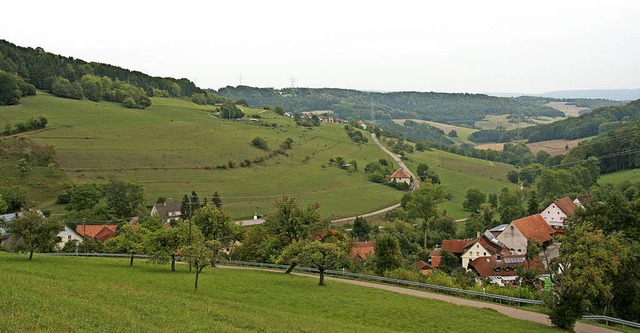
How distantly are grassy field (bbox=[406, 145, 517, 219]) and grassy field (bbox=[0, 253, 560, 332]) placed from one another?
78.2 meters

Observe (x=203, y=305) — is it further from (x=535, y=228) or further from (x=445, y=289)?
(x=535, y=228)

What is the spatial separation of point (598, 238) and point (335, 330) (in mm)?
18722

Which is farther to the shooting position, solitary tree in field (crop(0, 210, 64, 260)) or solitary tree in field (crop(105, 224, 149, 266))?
solitary tree in field (crop(105, 224, 149, 266))

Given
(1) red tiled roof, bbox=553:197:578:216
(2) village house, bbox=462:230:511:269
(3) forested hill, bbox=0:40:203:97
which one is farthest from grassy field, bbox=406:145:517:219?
(3) forested hill, bbox=0:40:203:97

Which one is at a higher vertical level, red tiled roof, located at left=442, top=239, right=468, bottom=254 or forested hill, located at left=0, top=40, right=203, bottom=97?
forested hill, located at left=0, top=40, right=203, bottom=97

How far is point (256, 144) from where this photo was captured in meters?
138

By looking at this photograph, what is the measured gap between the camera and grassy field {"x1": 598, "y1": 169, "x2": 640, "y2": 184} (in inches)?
4443

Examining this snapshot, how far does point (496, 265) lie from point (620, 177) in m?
72.1

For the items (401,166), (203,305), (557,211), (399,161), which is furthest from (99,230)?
(399,161)

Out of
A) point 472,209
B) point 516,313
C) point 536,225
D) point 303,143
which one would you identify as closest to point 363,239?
point 536,225

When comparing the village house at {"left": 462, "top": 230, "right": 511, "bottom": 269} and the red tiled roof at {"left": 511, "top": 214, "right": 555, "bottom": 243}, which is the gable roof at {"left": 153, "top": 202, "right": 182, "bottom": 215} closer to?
the village house at {"left": 462, "top": 230, "right": 511, "bottom": 269}

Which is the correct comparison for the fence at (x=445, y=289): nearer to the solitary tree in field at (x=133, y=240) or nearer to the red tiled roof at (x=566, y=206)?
the solitary tree in field at (x=133, y=240)

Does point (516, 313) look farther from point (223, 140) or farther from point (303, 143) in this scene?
point (303, 143)

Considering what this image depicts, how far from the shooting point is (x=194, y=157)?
119062 millimetres
